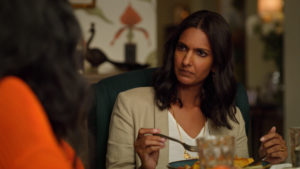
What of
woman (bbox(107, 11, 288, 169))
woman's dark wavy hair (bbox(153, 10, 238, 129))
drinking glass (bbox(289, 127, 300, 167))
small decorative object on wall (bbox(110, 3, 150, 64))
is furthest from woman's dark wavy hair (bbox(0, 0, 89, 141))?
small decorative object on wall (bbox(110, 3, 150, 64))

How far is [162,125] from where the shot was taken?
86.5 inches

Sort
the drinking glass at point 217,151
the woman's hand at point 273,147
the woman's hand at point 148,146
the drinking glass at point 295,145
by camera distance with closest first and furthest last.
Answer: the drinking glass at point 217,151 → the drinking glass at point 295,145 → the woman's hand at point 148,146 → the woman's hand at point 273,147

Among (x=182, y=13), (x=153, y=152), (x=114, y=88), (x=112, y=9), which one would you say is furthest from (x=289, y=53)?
(x=182, y=13)

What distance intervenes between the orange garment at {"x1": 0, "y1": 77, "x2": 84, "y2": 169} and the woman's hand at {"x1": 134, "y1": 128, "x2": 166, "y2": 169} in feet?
2.40

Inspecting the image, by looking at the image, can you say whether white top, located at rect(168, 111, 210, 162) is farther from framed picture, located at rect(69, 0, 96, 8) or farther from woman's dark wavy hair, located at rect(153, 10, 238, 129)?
framed picture, located at rect(69, 0, 96, 8)

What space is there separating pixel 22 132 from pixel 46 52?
6.2 inches

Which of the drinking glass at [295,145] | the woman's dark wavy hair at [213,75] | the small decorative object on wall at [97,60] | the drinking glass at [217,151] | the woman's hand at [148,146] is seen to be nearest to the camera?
the drinking glass at [217,151]

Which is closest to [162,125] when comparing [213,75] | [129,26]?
[213,75]

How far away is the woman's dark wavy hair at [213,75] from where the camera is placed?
2.26 metres

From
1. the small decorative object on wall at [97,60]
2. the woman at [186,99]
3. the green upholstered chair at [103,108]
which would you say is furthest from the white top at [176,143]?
the small decorative object on wall at [97,60]

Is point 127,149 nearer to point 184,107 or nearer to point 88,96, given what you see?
point 184,107

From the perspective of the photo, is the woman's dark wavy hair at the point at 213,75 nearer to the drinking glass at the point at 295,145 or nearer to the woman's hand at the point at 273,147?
the woman's hand at the point at 273,147

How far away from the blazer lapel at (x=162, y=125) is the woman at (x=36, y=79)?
50.3 inches

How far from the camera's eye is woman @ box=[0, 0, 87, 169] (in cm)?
76
